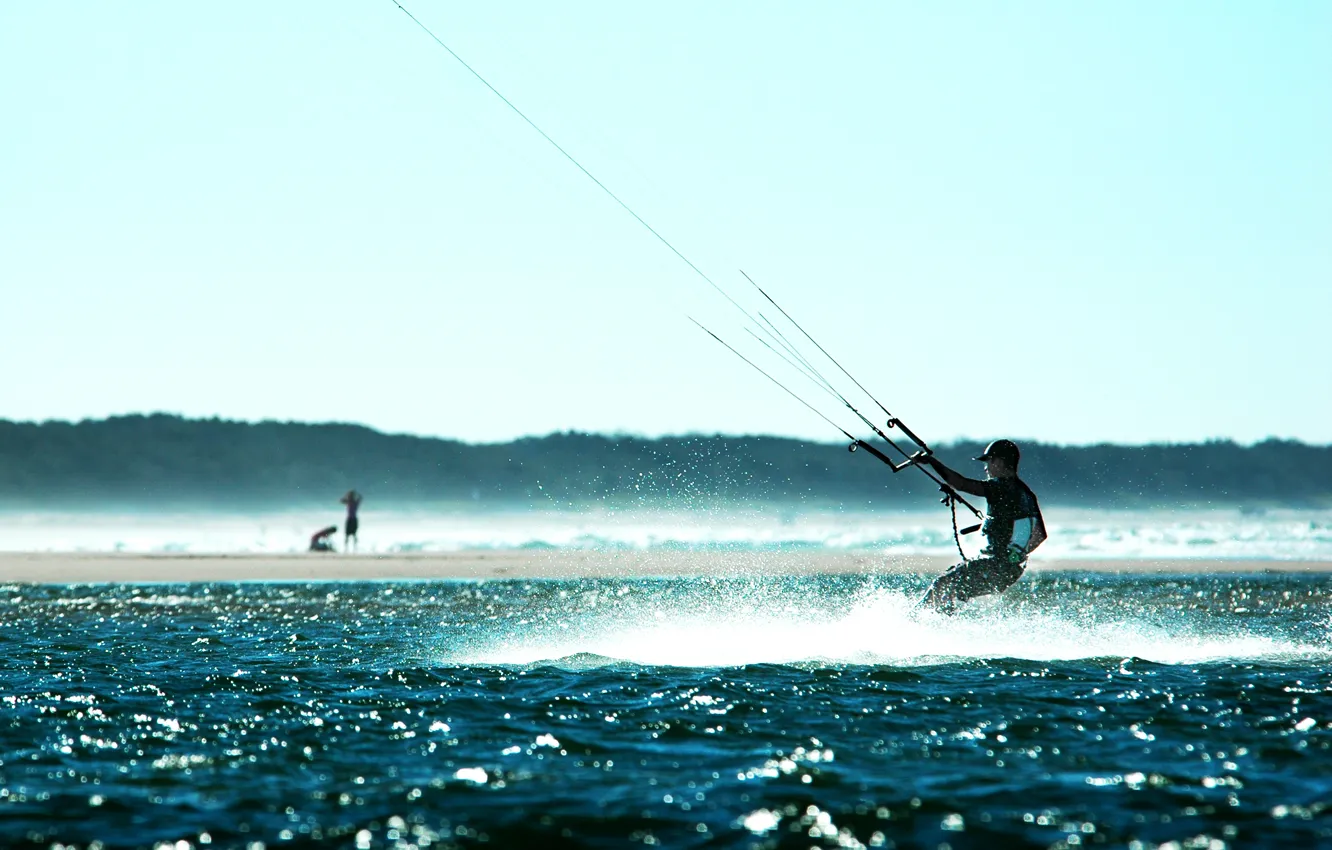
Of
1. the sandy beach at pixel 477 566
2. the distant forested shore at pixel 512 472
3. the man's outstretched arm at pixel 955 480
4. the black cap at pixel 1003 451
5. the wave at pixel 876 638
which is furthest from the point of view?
the distant forested shore at pixel 512 472

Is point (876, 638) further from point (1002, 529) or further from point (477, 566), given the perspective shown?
point (477, 566)

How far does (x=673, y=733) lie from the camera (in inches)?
416

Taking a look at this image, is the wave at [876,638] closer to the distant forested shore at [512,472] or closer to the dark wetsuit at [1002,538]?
the dark wetsuit at [1002,538]

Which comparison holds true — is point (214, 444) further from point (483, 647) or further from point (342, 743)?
point (342, 743)

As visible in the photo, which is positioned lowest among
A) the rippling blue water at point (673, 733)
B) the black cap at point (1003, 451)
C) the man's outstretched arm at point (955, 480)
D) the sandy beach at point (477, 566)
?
the rippling blue water at point (673, 733)

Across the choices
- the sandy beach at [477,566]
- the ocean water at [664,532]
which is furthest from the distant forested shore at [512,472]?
the sandy beach at [477,566]

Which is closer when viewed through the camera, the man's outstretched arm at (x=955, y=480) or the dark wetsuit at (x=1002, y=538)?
the man's outstretched arm at (x=955, y=480)

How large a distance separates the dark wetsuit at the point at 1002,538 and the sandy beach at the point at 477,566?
19.2 metres

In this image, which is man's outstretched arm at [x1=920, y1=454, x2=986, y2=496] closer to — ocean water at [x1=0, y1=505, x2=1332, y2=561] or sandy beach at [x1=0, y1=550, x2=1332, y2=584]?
sandy beach at [x1=0, y1=550, x2=1332, y2=584]

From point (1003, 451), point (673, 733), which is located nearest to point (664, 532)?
point (1003, 451)

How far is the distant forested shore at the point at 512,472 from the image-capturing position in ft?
303

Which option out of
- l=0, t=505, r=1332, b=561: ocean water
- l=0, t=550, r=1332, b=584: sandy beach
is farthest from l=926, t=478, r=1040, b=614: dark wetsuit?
l=0, t=505, r=1332, b=561: ocean water

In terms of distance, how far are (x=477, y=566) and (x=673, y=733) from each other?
27594mm

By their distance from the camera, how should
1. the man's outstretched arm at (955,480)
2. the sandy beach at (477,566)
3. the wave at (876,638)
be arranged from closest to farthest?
the man's outstretched arm at (955,480) → the wave at (876,638) → the sandy beach at (477,566)
